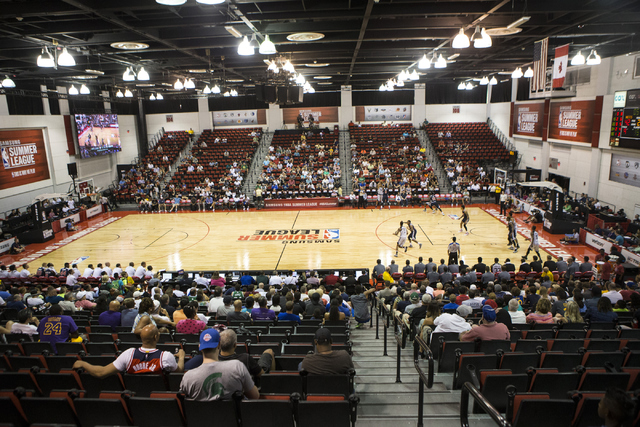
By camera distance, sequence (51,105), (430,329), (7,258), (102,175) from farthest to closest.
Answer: (102,175) < (51,105) < (7,258) < (430,329)

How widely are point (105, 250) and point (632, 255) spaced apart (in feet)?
73.7

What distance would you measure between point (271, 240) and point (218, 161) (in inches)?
633

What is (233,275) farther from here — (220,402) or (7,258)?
(7,258)

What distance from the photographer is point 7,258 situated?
733 inches

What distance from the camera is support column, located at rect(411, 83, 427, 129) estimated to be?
121 ft

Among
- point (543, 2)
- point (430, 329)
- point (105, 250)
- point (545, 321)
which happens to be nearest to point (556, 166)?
point (543, 2)

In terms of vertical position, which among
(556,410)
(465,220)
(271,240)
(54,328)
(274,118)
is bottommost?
(271,240)

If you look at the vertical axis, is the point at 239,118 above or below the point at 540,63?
below

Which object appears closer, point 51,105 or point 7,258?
point 7,258

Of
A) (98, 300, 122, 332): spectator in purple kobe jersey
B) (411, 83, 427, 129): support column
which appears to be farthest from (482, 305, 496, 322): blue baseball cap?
(411, 83, 427, 129): support column

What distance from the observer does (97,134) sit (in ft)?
100

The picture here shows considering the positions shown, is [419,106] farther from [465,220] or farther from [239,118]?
[465,220]

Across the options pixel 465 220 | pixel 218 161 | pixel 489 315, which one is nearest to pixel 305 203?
pixel 218 161

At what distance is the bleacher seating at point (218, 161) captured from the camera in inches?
1209
